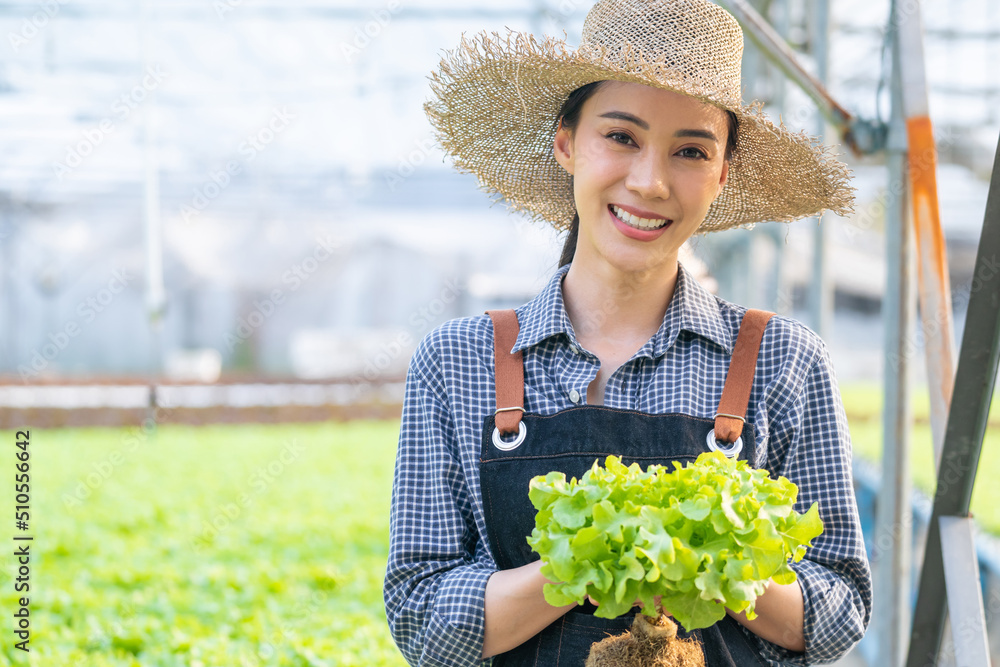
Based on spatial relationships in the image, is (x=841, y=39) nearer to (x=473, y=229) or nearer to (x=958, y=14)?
(x=958, y=14)

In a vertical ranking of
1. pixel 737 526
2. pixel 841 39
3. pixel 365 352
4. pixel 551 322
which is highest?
pixel 841 39

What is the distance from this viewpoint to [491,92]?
167 centimetres

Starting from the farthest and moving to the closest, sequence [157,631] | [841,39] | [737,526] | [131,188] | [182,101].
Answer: [131,188] < [182,101] < [841,39] < [157,631] < [737,526]

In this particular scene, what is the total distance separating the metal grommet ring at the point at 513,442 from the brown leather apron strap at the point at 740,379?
29 centimetres

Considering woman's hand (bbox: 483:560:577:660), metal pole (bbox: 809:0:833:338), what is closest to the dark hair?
woman's hand (bbox: 483:560:577:660)

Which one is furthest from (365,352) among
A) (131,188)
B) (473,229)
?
(131,188)

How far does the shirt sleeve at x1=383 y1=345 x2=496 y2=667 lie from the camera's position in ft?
4.21

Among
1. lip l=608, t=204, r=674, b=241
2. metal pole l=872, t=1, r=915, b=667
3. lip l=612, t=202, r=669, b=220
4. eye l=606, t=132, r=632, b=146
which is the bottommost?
metal pole l=872, t=1, r=915, b=667

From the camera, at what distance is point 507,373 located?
4.64 feet

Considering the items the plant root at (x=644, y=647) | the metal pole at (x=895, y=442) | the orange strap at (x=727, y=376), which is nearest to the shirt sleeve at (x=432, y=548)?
the orange strap at (x=727, y=376)

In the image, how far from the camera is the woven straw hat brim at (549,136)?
4.70 ft

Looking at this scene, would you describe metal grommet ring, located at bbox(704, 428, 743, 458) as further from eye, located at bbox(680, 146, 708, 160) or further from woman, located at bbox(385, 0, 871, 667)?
eye, located at bbox(680, 146, 708, 160)

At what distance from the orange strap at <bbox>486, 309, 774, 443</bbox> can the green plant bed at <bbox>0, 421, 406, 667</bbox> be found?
5.55 feet

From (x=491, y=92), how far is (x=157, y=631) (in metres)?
2.49
